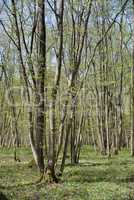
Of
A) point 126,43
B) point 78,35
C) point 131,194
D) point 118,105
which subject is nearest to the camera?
point 131,194

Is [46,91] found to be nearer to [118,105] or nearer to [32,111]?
[32,111]

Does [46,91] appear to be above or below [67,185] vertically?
above

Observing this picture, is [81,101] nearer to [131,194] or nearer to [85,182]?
[85,182]

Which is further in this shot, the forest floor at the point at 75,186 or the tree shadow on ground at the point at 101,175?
the tree shadow on ground at the point at 101,175

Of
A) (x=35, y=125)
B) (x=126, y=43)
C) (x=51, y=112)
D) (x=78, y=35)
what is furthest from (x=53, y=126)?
(x=126, y=43)

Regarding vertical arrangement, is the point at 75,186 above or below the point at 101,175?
above

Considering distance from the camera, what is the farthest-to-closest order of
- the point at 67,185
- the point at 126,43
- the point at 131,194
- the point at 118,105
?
1. the point at 118,105
2. the point at 126,43
3. the point at 67,185
4. the point at 131,194

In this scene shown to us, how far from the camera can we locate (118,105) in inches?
1318

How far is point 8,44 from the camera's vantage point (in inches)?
1276

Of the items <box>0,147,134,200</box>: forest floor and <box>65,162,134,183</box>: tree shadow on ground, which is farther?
<box>65,162,134,183</box>: tree shadow on ground

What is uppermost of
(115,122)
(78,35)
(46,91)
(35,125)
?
(78,35)

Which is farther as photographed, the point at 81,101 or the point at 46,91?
the point at 81,101

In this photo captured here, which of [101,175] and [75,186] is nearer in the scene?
[75,186]

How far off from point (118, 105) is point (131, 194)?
72.8 ft
